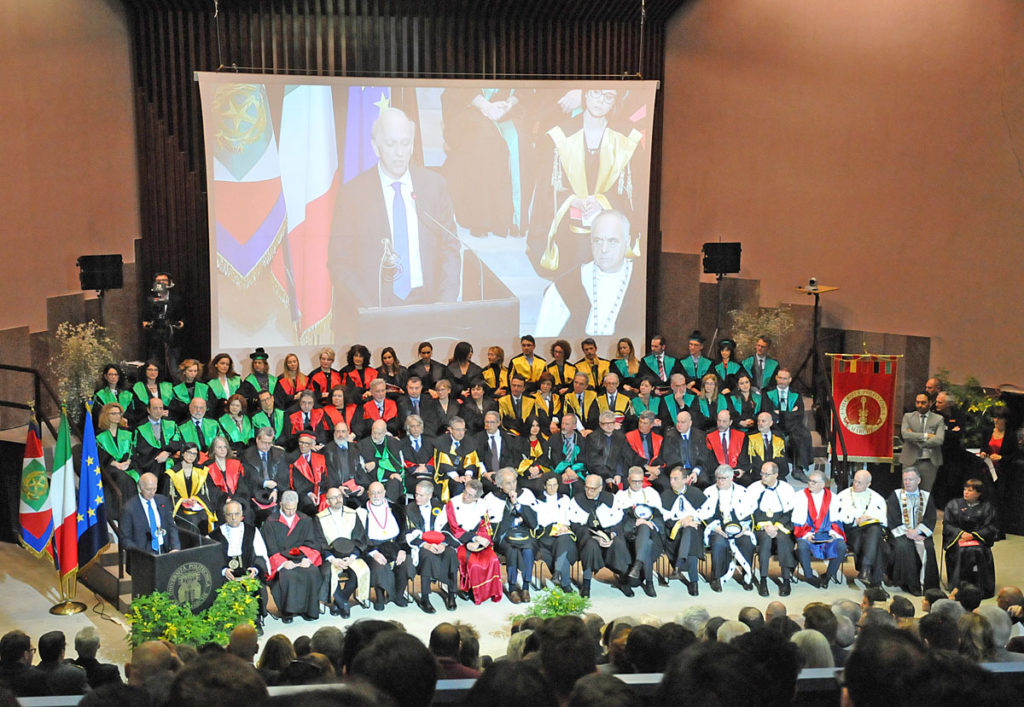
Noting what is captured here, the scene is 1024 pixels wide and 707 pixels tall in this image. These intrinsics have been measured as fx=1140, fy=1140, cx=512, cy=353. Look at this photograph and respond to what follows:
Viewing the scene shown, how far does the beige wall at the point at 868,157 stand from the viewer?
1080 centimetres

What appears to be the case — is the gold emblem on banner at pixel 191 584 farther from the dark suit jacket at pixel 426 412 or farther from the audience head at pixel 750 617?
the audience head at pixel 750 617

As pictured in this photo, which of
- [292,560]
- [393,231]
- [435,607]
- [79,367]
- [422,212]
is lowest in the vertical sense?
[435,607]

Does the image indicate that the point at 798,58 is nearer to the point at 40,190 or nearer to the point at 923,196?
the point at 923,196

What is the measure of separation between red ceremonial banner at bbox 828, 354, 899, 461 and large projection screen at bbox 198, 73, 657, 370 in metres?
3.40

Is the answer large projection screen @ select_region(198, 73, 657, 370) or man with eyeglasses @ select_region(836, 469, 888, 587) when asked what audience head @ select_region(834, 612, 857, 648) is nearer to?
man with eyeglasses @ select_region(836, 469, 888, 587)

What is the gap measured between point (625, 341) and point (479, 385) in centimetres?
194

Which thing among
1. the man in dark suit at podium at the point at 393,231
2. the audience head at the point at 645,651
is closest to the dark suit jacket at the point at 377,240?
the man in dark suit at podium at the point at 393,231

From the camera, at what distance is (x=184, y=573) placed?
→ 25.4ft

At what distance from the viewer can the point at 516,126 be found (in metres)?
13.2

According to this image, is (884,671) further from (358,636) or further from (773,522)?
(773,522)

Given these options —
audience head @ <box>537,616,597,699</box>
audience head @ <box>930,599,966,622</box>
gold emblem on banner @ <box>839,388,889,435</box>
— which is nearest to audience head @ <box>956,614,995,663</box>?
audience head @ <box>930,599,966,622</box>

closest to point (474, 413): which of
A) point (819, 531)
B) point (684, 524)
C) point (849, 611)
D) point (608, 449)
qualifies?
point (608, 449)

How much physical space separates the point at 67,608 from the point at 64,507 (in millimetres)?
752

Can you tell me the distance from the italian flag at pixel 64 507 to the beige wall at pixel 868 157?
7.80m
